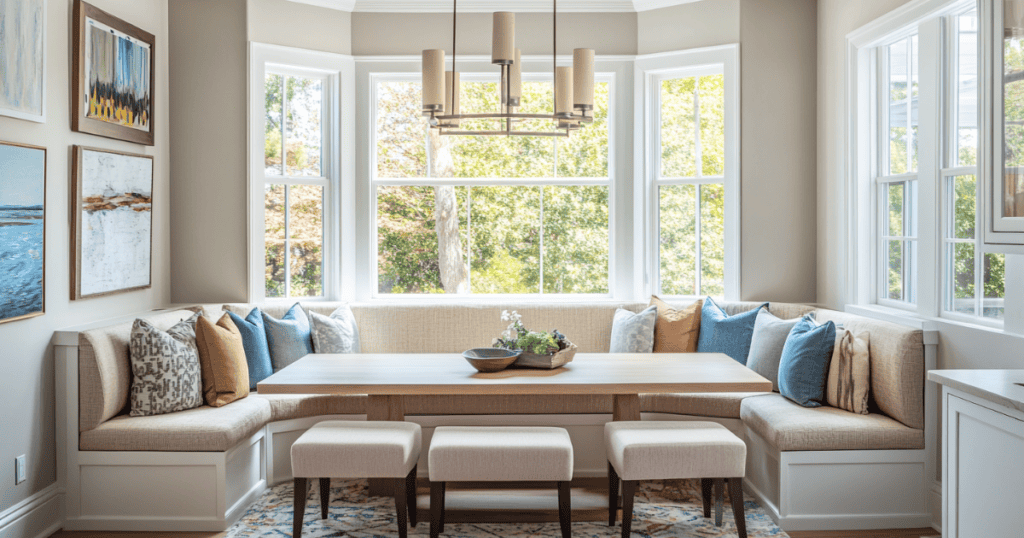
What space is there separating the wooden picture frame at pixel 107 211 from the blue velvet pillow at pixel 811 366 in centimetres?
348

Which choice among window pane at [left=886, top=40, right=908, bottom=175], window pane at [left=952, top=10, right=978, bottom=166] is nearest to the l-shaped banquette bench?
window pane at [left=952, top=10, right=978, bottom=166]

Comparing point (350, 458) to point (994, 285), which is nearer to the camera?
point (350, 458)

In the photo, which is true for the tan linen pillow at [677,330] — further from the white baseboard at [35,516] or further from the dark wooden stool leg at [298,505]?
the white baseboard at [35,516]

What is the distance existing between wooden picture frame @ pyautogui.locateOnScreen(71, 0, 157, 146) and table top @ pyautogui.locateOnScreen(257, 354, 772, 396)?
5.32ft

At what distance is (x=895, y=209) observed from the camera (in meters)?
3.94

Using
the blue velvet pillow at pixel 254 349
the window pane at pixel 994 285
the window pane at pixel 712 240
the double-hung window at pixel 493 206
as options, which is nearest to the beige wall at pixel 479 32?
the double-hung window at pixel 493 206

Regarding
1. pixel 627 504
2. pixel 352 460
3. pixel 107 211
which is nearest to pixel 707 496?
pixel 627 504

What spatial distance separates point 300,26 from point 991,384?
4.14 m

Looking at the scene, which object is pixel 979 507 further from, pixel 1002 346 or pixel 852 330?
pixel 852 330

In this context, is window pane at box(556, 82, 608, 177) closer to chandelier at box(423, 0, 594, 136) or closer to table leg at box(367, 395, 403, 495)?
chandelier at box(423, 0, 594, 136)

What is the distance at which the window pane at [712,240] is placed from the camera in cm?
476

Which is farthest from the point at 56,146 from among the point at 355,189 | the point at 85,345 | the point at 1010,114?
the point at 1010,114

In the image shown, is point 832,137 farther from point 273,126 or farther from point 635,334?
point 273,126

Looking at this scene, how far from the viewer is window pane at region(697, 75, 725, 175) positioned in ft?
15.6
